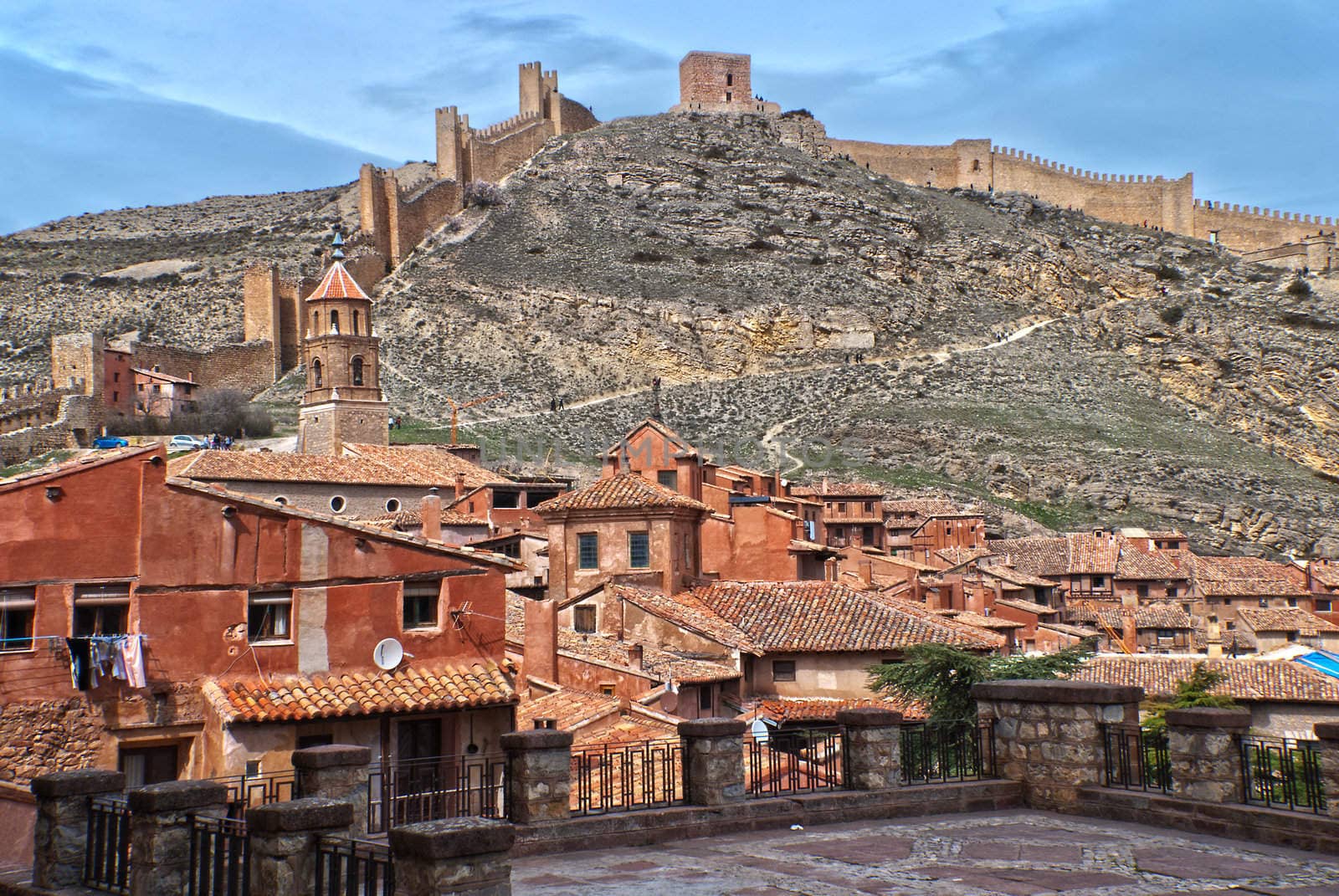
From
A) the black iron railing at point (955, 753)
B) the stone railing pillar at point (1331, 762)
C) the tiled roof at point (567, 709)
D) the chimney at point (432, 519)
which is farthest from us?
the chimney at point (432, 519)

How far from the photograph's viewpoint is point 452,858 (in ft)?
23.6

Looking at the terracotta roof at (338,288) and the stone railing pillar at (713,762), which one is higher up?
the terracotta roof at (338,288)

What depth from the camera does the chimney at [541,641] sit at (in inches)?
982

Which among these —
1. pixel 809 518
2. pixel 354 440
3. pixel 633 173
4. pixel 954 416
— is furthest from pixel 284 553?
pixel 633 173

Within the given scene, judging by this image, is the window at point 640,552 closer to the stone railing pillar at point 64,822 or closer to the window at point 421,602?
the window at point 421,602

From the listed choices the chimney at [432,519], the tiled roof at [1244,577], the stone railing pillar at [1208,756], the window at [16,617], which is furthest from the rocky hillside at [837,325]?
the stone railing pillar at [1208,756]

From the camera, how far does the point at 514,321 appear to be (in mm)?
97875

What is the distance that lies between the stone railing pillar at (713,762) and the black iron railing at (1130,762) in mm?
3456

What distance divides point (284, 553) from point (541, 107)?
11203 centimetres

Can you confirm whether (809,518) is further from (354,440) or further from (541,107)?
(541,107)

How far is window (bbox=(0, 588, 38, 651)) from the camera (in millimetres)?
16188

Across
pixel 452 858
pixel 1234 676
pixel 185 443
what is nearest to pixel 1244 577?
pixel 1234 676

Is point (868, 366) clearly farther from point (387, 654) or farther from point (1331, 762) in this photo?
point (1331, 762)

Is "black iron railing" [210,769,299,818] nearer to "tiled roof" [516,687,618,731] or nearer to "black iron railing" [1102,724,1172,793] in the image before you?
"tiled roof" [516,687,618,731]
